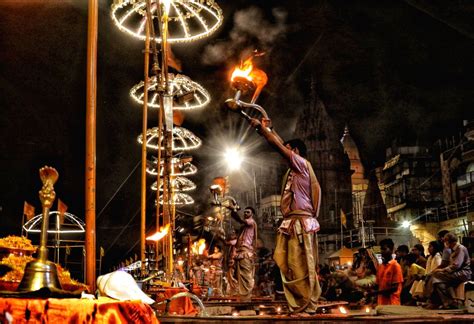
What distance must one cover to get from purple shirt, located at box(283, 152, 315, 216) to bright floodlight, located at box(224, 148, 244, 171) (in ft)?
89.7

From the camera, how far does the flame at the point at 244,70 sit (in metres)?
6.16

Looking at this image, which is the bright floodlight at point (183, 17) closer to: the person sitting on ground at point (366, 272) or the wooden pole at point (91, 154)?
the wooden pole at point (91, 154)

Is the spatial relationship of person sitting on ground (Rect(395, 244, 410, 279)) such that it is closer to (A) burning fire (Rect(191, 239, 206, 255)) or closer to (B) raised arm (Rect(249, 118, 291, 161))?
(B) raised arm (Rect(249, 118, 291, 161))

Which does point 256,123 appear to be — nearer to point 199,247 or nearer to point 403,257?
point 403,257

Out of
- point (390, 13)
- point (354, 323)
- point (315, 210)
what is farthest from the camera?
point (390, 13)

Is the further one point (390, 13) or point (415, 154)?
point (415, 154)

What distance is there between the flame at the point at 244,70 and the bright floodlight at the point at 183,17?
316 cm

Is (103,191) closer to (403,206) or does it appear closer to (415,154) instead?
(403,206)

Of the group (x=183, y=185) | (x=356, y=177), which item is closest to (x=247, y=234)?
(x=183, y=185)

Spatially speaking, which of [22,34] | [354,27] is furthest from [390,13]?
[22,34]

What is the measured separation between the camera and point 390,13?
85.1 ft

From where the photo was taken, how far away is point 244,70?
20.5 ft

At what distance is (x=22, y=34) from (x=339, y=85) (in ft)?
98.8

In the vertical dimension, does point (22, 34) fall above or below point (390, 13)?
below
